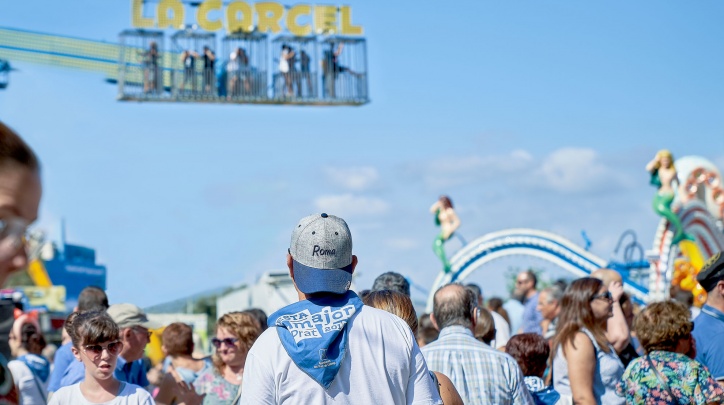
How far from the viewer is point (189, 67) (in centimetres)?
2816

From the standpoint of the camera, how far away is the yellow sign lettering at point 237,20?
28.9 meters

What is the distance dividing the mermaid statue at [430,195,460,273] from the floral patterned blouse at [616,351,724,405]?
15719mm

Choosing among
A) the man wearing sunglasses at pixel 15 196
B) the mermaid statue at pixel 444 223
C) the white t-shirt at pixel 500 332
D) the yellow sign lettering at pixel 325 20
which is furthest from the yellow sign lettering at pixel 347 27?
the man wearing sunglasses at pixel 15 196

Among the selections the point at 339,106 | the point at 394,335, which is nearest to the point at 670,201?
the point at 339,106

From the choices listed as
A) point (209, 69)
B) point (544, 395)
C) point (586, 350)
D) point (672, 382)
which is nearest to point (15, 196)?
point (672, 382)

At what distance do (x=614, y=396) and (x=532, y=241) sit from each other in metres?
14.4

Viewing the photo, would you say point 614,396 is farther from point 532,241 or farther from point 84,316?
point 532,241

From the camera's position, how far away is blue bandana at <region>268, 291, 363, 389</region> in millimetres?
3148

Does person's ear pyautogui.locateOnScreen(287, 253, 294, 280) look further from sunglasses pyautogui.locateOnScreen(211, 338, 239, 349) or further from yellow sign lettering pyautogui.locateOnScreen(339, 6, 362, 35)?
yellow sign lettering pyautogui.locateOnScreen(339, 6, 362, 35)

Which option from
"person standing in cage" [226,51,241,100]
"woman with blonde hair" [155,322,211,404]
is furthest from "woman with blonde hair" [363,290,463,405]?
"person standing in cage" [226,51,241,100]

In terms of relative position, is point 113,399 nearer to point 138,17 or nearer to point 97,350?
point 97,350

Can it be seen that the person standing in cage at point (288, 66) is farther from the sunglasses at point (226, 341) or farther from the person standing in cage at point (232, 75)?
the sunglasses at point (226, 341)

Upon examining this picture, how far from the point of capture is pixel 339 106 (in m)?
29.0

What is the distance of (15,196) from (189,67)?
27.5 meters
